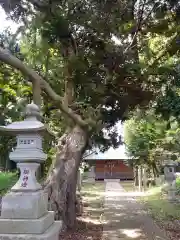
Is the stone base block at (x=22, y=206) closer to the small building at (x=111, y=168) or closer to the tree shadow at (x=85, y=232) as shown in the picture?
the tree shadow at (x=85, y=232)

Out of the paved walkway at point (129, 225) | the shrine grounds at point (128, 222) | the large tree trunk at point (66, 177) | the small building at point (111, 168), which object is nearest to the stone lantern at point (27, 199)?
the large tree trunk at point (66, 177)

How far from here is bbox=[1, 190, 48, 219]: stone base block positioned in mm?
4328

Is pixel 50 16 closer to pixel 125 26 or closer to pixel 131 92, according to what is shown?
pixel 125 26

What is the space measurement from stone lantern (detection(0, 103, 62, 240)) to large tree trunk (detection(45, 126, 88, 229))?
351 centimetres

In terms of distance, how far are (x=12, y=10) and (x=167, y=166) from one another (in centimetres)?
1069

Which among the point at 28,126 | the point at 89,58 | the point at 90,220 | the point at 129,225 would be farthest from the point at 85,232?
the point at 28,126

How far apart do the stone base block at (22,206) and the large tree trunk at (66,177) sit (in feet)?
12.5

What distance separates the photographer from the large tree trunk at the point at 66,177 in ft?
27.4

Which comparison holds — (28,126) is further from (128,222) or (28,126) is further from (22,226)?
(128,222)

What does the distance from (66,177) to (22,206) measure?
4478 mm

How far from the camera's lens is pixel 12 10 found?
8172mm

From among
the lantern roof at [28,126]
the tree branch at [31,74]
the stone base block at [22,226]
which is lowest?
the stone base block at [22,226]

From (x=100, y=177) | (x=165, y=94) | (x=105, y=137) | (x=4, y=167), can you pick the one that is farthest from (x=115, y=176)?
(x=165, y=94)

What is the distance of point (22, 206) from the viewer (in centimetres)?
435
